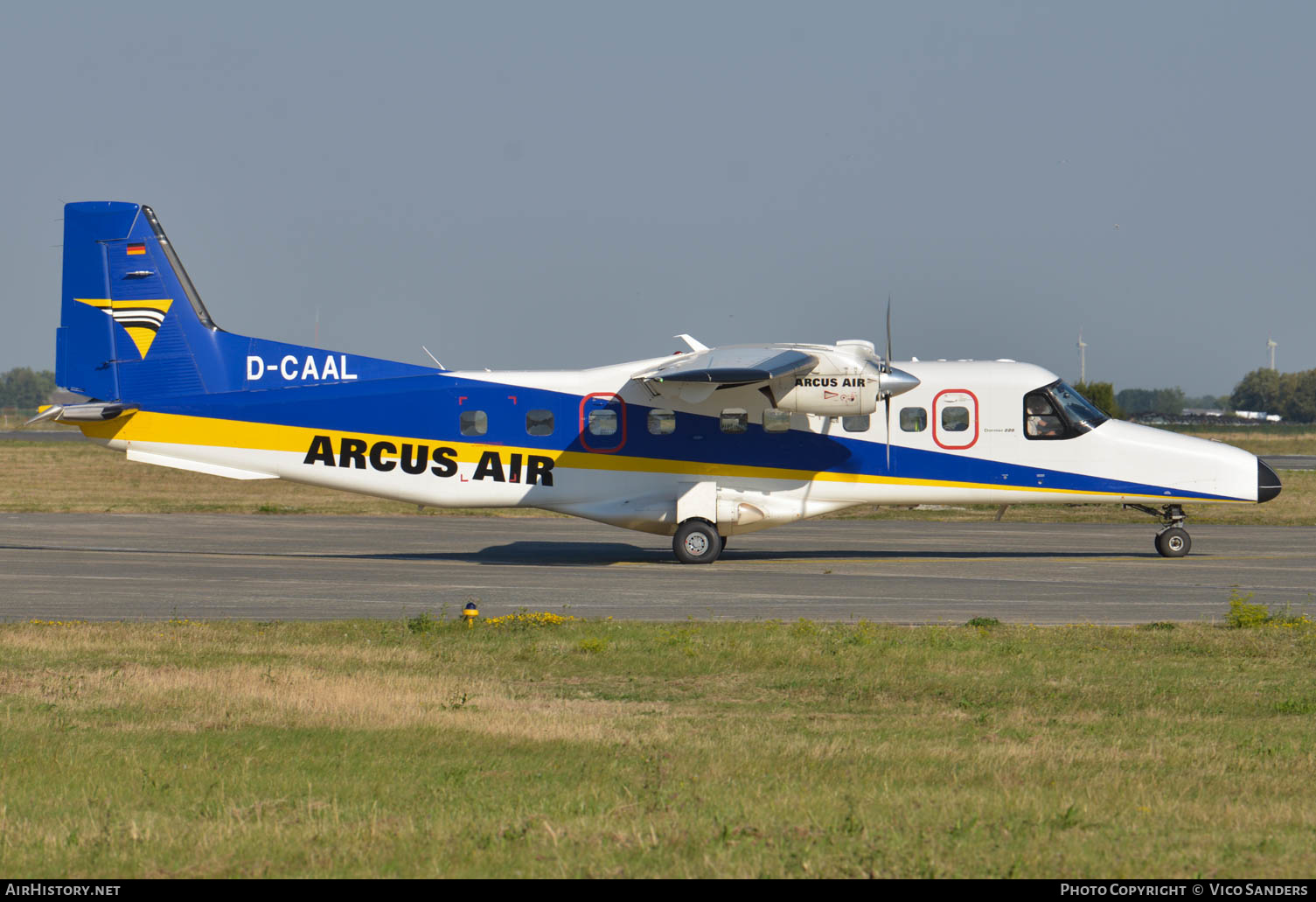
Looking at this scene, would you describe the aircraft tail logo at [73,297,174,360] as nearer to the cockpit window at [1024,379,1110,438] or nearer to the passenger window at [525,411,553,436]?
the passenger window at [525,411,553,436]

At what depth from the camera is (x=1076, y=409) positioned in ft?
71.6

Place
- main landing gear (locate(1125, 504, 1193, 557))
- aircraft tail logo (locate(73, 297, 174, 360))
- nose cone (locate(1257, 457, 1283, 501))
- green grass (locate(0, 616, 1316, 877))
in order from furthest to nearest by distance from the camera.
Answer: main landing gear (locate(1125, 504, 1193, 557)) → aircraft tail logo (locate(73, 297, 174, 360)) → nose cone (locate(1257, 457, 1283, 501)) → green grass (locate(0, 616, 1316, 877))

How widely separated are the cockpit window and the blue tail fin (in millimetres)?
14159

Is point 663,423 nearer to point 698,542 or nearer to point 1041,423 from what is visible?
point 698,542

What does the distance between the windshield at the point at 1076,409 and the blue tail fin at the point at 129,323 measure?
14.7m

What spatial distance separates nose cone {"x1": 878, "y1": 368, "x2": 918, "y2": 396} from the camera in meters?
20.5

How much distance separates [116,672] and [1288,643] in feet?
39.5

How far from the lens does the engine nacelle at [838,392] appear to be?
66.8ft

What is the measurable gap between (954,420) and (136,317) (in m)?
14.6

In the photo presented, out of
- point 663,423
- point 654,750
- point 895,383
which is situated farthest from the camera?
point 663,423

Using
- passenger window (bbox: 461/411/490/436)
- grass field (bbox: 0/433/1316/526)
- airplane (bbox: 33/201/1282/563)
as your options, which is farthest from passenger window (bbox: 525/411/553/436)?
grass field (bbox: 0/433/1316/526)

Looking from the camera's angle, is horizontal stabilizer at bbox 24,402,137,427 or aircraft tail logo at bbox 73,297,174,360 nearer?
horizontal stabilizer at bbox 24,402,137,427

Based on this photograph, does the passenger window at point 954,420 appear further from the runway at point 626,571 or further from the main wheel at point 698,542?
the main wheel at point 698,542

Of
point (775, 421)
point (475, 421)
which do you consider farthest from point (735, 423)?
point (475, 421)
